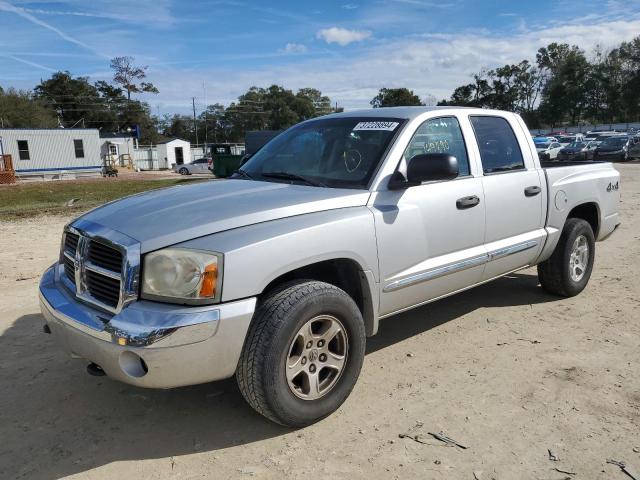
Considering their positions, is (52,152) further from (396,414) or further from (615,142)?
(396,414)

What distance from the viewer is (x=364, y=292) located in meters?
3.30

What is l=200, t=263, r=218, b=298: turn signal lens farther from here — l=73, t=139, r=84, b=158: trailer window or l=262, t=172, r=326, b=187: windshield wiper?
l=73, t=139, r=84, b=158: trailer window

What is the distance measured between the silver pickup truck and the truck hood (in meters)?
0.01

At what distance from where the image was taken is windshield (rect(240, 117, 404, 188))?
358cm

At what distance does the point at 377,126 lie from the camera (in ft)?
12.4

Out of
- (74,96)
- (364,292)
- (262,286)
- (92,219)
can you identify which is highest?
(74,96)

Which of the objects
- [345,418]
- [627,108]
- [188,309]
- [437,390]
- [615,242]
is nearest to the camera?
[188,309]

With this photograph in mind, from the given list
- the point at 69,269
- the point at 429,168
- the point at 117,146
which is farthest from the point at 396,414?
the point at 117,146

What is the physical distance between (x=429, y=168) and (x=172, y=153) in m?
55.8

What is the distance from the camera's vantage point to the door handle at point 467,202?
380 cm

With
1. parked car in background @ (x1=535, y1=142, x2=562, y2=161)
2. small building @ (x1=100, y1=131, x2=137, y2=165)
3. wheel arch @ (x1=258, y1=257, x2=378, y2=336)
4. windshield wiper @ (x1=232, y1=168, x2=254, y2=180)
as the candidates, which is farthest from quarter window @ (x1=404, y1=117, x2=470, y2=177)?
small building @ (x1=100, y1=131, x2=137, y2=165)

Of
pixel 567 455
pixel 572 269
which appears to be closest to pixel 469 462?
pixel 567 455

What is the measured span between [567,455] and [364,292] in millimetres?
1401

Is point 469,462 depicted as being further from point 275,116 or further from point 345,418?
point 275,116
